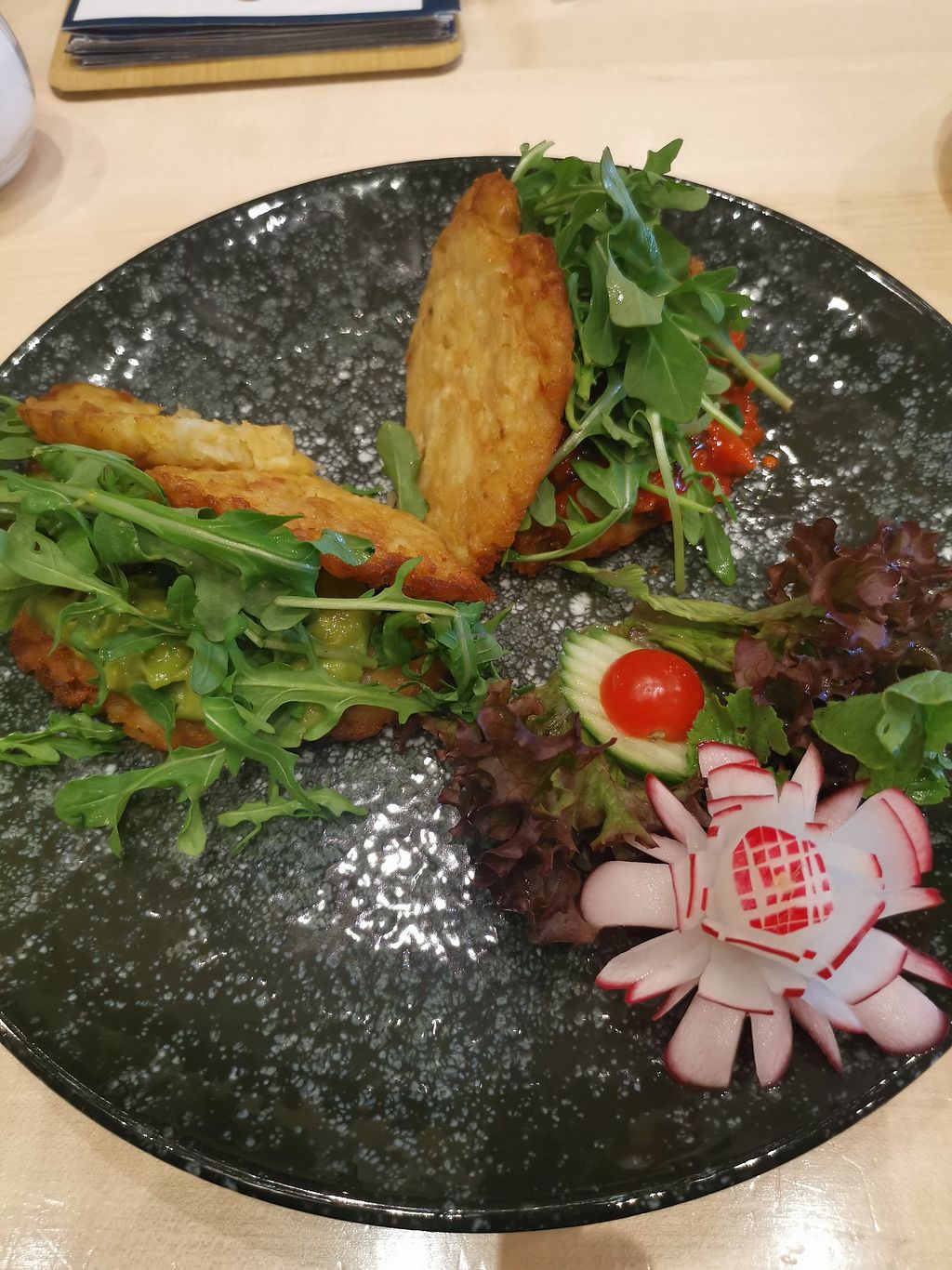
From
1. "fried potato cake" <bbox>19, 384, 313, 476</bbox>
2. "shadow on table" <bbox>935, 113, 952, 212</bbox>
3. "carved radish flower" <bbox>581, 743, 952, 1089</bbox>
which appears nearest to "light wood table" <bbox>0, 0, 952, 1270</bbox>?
"shadow on table" <bbox>935, 113, 952, 212</bbox>

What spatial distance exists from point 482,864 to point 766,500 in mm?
1192

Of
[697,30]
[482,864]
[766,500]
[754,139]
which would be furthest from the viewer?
[697,30]

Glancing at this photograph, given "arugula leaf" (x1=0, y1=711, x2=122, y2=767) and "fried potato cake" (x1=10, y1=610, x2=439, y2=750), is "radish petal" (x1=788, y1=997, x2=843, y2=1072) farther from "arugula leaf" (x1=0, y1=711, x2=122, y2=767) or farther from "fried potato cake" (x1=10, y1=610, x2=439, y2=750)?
"arugula leaf" (x1=0, y1=711, x2=122, y2=767)

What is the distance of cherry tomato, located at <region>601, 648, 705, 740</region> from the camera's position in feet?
5.31

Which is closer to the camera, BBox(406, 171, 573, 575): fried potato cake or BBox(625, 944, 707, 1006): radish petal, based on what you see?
BBox(625, 944, 707, 1006): radish petal

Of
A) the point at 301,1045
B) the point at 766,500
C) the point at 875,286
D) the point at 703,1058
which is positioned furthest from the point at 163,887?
the point at 875,286

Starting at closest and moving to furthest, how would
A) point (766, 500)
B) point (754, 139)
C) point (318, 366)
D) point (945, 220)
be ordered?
point (766, 500)
point (318, 366)
point (945, 220)
point (754, 139)

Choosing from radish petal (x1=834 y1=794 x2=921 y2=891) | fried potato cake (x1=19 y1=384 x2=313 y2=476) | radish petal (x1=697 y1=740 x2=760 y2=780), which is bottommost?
radish petal (x1=834 y1=794 x2=921 y2=891)

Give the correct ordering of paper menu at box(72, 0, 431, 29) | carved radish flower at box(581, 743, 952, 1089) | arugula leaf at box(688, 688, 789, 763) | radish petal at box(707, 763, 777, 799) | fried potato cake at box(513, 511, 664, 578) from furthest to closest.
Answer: paper menu at box(72, 0, 431, 29), fried potato cake at box(513, 511, 664, 578), arugula leaf at box(688, 688, 789, 763), radish petal at box(707, 763, 777, 799), carved radish flower at box(581, 743, 952, 1089)

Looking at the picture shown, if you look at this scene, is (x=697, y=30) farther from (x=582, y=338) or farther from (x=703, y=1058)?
(x=703, y=1058)

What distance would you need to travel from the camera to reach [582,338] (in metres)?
1.84

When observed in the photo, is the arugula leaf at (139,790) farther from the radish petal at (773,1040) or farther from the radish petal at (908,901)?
the radish petal at (908,901)

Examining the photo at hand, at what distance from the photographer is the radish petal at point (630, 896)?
54.9 inches

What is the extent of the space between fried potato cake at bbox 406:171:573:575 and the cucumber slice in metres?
0.29
